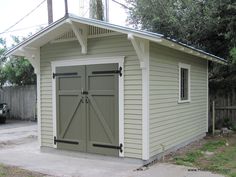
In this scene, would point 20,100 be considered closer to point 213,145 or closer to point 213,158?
point 213,145

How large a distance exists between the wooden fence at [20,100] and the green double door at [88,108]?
7.86m

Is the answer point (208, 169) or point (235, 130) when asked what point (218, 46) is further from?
point (208, 169)

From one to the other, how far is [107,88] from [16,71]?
30.3 ft

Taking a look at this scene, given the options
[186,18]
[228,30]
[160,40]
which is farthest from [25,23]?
[160,40]

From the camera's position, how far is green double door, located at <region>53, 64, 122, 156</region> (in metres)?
7.16

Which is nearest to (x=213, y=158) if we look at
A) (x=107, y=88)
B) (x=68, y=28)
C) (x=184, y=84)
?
(x=184, y=84)

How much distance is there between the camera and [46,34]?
761 cm

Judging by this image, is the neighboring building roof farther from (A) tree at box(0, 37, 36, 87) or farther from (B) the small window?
(A) tree at box(0, 37, 36, 87)

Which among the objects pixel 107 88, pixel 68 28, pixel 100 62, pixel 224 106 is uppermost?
pixel 68 28

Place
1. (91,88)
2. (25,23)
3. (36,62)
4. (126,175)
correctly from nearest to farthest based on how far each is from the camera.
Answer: (126,175), (91,88), (36,62), (25,23)

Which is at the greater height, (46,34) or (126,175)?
(46,34)

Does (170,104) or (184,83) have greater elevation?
(184,83)

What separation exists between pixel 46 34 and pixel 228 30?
23.2 feet

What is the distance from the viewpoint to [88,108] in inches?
296
